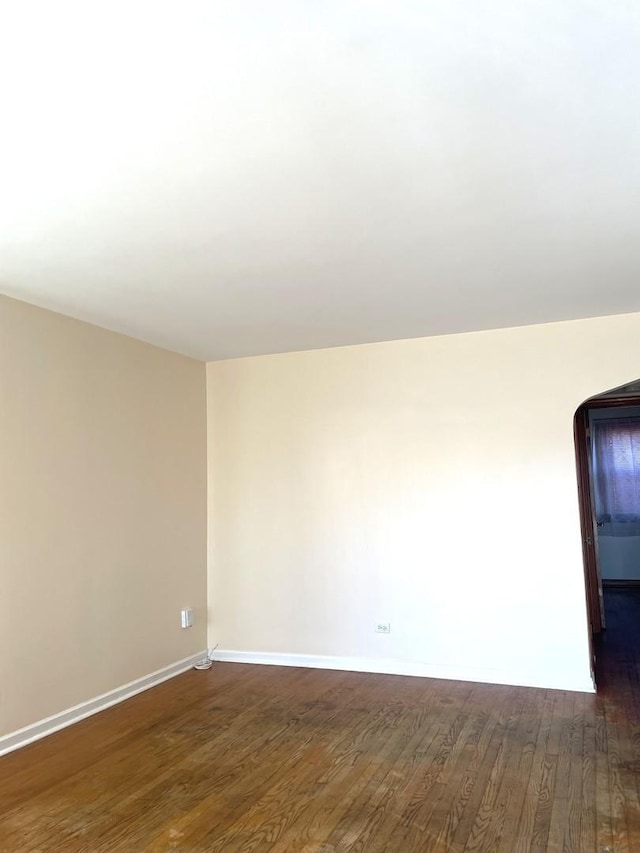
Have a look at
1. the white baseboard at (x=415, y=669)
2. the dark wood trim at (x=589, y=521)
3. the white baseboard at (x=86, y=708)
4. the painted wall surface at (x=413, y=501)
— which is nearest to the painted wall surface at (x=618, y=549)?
the dark wood trim at (x=589, y=521)

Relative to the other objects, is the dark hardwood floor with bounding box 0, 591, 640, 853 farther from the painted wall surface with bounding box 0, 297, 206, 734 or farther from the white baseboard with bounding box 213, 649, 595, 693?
the painted wall surface with bounding box 0, 297, 206, 734

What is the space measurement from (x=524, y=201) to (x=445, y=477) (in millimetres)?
2497

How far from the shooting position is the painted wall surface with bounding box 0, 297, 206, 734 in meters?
3.56

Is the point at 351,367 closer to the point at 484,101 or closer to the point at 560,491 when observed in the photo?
the point at 560,491

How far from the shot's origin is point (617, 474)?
8.06 metres

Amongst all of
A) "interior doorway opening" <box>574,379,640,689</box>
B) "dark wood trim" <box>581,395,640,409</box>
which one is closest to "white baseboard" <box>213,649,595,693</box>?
"dark wood trim" <box>581,395,640,409</box>

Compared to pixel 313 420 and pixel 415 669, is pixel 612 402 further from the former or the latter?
pixel 415 669

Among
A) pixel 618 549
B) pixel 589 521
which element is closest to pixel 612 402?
pixel 589 521

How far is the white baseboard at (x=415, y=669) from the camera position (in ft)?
13.9

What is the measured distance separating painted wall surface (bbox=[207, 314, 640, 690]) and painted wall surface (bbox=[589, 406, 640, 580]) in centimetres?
415

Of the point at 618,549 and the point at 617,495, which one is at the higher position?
the point at 617,495

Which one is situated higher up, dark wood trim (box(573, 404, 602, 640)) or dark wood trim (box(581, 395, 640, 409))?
dark wood trim (box(581, 395, 640, 409))

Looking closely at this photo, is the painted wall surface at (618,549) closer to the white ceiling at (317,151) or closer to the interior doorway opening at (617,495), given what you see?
the interior doorway opening at (617,495)

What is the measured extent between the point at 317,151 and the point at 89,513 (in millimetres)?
2868
